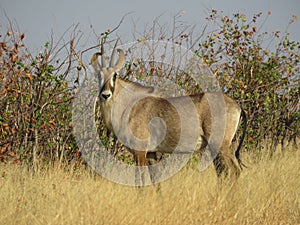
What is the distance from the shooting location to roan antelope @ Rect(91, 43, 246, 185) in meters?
7.22

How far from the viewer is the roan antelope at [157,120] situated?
7217mm

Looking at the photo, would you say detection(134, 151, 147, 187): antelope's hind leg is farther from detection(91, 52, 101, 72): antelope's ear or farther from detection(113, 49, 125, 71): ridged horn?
detection(91, 52, 101, 72): antelope's ear

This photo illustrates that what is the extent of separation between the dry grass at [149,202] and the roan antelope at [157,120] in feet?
1.68

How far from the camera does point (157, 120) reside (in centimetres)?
745

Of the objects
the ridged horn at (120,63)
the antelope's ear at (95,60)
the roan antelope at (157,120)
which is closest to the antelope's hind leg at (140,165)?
the roan antelope at (157,120)

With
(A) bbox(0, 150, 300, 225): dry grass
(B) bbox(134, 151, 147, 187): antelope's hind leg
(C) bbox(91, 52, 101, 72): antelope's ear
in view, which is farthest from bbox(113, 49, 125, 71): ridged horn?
(A) bbox(0, 150, 300, 225): dry grass

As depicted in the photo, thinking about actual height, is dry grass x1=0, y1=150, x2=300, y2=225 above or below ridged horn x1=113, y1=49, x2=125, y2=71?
below

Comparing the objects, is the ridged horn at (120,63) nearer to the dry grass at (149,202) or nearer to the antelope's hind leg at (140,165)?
→ the antelope's hind leg at (140,165)

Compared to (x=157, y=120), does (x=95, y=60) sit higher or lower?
higher

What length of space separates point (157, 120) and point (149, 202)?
2.10m

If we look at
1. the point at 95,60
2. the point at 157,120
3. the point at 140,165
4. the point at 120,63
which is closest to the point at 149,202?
the point at 140,165

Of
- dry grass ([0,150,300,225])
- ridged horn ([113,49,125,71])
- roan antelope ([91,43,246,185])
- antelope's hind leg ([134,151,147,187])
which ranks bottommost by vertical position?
dry grass ([0,150,300,225])

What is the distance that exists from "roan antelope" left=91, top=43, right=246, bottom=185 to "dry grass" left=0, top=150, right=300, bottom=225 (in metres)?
0.51

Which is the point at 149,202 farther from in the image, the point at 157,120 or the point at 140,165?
the point at 157,120
